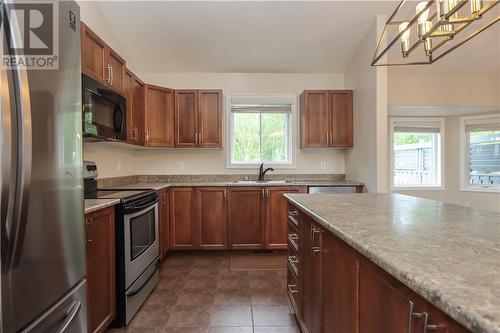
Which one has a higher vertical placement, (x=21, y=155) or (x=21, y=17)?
(x=21, y=17)

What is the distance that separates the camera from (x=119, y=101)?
2531 mm

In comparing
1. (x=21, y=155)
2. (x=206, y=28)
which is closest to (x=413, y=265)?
(x=21, y=155)

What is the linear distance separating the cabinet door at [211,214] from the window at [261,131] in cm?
77

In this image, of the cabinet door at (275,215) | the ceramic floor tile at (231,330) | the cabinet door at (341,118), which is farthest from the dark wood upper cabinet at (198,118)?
the ceramic floor tile at (231,330)

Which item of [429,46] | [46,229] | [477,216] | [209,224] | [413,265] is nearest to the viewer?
[413,265]

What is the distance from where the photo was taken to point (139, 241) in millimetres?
2355

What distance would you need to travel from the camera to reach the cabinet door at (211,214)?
143 inches

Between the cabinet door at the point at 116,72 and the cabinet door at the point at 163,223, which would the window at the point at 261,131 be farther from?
the cabinet door at the point at 116,72

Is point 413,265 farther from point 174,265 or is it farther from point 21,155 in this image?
point 174,265

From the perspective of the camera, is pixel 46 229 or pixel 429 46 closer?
pixel 46 229

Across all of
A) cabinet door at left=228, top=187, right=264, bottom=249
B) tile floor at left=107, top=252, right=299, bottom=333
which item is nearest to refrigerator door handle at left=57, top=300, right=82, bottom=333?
tile floor at left=107, top=252, right=299, bottom=333

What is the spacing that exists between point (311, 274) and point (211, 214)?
86.8 inches

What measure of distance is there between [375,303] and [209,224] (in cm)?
291

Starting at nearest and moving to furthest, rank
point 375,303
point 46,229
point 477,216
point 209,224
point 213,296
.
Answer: point 375,303 → point 46,229 → point 477,216 → point 213,296 → point 209,224
